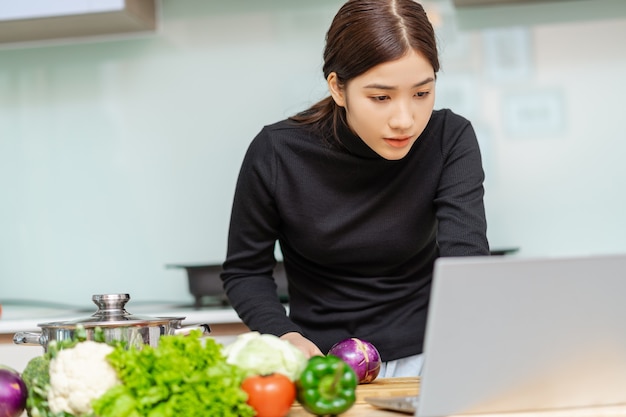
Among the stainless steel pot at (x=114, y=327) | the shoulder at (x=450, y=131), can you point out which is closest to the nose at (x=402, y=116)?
the shoulder at (x=450, y=131)

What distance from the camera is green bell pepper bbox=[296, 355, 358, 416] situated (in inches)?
36.6

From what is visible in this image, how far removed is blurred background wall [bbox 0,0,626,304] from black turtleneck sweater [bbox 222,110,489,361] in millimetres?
1082

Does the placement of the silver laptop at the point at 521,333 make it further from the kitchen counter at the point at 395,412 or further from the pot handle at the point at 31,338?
the pot handle at the point at 31,338

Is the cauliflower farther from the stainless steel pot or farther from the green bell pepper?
the green bell pepper

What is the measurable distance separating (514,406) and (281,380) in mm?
238

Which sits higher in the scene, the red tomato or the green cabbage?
the green cabbage

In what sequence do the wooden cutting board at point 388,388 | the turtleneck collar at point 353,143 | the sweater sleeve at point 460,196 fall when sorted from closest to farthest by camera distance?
the wooden cutting board at point 388,388 < the sweater sleeve at point 460,196 < the turtleneck collar at point 353,143

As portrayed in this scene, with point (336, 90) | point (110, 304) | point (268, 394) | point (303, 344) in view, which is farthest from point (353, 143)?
point (268, 394)

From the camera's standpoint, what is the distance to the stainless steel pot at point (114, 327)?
101cm

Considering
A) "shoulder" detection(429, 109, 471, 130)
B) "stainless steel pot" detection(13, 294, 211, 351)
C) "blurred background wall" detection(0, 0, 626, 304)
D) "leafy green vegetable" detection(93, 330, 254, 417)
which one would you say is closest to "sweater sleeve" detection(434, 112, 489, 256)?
"shoulder" detection(429, 109, 471, 130)

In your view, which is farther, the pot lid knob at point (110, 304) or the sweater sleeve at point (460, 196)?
the sweater sleeve at point (460, 196)

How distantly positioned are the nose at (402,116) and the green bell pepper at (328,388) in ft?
1.47

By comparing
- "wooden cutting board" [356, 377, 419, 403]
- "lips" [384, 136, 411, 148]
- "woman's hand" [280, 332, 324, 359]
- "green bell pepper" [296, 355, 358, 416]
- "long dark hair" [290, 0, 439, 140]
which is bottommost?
"wooden cutting board" [356, 377, 419, 403]

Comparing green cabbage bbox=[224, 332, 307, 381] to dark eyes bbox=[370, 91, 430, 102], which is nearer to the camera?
green cabbage bbox=[224, 332, 307, 381]
